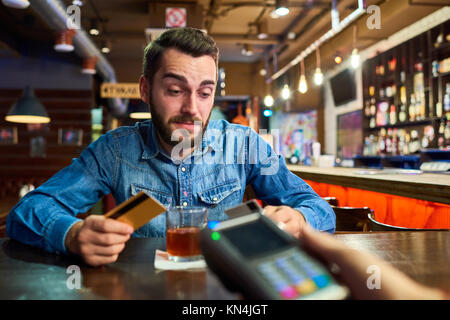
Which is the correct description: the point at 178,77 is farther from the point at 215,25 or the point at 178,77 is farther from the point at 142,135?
the point at 215,25

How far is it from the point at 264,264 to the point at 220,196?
913mm

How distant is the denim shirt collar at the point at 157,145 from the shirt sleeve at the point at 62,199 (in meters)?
0.13

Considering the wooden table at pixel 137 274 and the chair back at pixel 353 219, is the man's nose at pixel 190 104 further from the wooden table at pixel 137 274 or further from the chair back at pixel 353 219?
the chair back at pixel 353 219

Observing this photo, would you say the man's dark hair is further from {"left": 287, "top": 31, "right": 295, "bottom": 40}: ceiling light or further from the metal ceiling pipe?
{"left": 287, "top": 31, "right": 295, "bottom": 40}: ceiling light

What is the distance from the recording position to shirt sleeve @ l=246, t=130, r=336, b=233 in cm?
149

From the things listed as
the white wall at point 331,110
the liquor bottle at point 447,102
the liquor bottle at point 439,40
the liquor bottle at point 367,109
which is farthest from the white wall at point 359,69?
the liquor bottle at point 447,102

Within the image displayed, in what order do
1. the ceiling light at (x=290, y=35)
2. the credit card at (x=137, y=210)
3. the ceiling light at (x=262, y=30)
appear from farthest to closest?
the ceiling light at (x=290, y=35), the ceiling light at (x=262, y=30), the credit card at (x=137, y=210)

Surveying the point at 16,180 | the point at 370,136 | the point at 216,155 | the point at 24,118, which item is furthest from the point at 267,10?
the point at 216,155

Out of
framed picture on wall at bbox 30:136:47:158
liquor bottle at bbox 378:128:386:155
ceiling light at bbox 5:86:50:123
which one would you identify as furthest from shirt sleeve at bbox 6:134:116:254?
framed picture on wall at bbox 30:136:47:158

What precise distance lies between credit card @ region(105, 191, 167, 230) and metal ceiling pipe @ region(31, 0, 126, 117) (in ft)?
13.2

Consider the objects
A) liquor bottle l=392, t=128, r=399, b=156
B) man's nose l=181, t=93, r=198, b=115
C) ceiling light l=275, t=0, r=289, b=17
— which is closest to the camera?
man's nose l=181, t=93, r=198, b=115

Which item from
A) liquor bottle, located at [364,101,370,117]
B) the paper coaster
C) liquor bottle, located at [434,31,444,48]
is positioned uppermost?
liquor bottle, located at [434,31,444,48]

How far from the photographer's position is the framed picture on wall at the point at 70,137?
770cm
